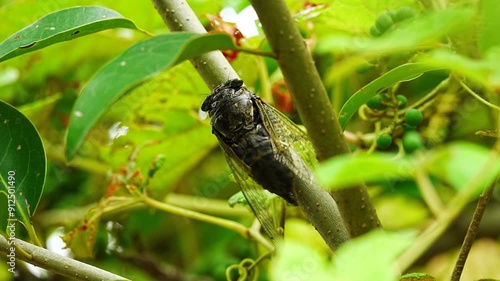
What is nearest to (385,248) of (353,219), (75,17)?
(353,219)

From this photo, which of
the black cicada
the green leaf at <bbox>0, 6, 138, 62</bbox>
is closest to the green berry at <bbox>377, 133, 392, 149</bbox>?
the black cicada

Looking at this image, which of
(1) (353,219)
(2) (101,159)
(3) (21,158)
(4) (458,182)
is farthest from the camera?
(2) (101,159)

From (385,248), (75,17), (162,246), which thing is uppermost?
(75,17)

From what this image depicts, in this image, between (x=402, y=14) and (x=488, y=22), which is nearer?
(x=488, y=22)

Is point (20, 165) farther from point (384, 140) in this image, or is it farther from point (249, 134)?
point (384, 140)

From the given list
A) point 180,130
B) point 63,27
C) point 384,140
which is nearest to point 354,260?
point 63,27

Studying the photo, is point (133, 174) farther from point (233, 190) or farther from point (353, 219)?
point (353, 219)
